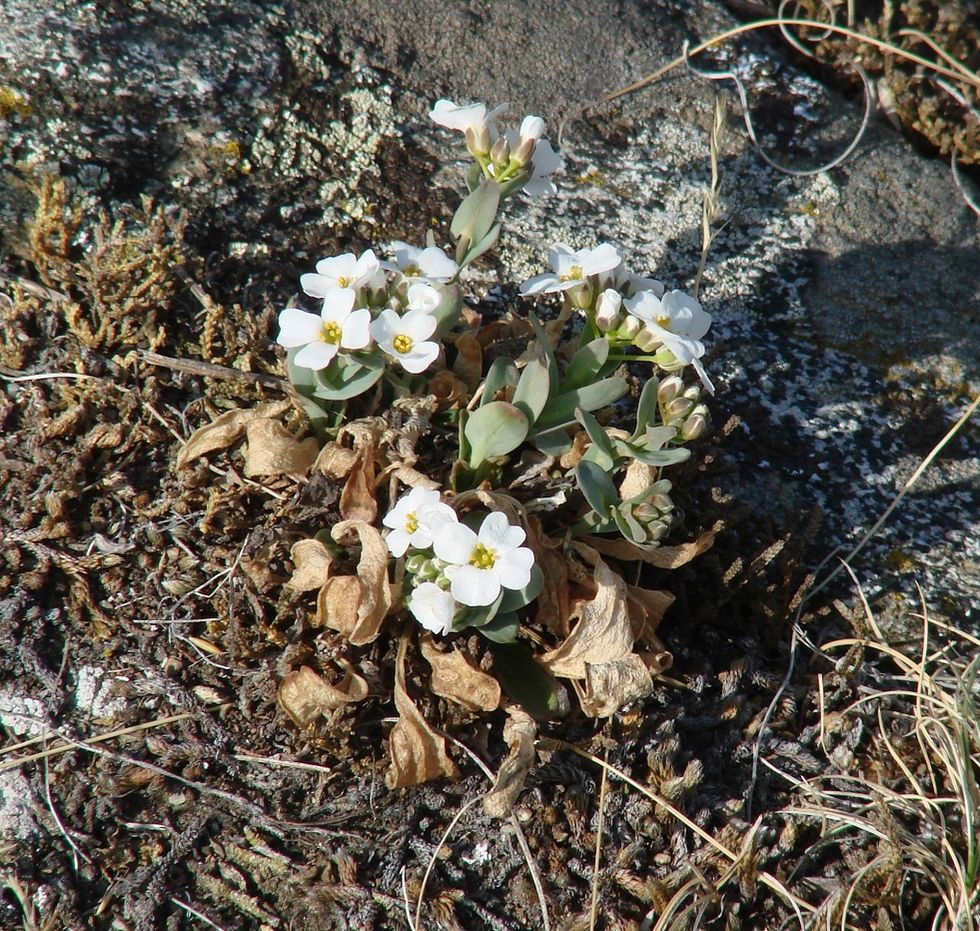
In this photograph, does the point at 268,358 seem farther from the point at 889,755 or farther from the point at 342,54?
the point at 889,755

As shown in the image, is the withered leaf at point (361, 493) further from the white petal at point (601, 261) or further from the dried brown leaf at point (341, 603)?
the white petal at point (601, 261)

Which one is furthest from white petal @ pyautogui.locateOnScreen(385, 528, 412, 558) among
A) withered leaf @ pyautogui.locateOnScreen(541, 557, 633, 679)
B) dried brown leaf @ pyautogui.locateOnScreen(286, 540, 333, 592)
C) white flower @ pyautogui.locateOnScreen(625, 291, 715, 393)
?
white flower @ pyautogui.locateOnScreen(625, 291, 715, 393)

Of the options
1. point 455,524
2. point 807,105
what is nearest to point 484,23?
point 807,105

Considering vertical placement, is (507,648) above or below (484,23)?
below

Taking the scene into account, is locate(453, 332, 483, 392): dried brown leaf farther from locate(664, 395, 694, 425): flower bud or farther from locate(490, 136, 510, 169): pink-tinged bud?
locate(664, 395, 694, 425): flower bud

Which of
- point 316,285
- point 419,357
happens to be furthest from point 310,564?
point 316,285

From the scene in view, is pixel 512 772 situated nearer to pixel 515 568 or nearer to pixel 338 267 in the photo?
pixel 515 568
